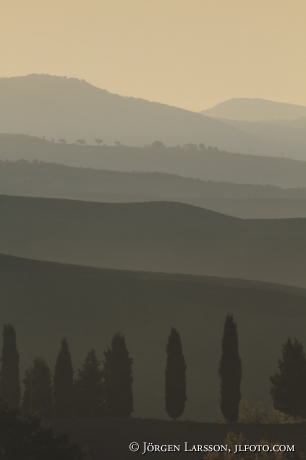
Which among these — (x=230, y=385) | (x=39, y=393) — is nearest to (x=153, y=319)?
(x=39, y=393)

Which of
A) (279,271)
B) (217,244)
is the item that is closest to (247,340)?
(279,271)

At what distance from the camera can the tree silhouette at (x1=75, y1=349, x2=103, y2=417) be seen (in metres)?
44.5

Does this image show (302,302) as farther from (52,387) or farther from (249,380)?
(52,387)

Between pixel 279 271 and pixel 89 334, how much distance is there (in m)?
55.6

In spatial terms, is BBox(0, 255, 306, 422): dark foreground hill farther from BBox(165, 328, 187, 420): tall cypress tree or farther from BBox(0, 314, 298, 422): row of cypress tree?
BBox(165, 328, 187, 420): tall cypress tree

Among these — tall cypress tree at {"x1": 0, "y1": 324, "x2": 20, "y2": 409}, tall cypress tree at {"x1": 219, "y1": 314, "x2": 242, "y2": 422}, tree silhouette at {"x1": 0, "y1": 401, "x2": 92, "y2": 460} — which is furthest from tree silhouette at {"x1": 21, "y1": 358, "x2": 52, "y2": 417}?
tree silhouette at {"x1": 0, "y1": 401, "x2": 92, "y2": 460}

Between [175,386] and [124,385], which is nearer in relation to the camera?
[175,386]

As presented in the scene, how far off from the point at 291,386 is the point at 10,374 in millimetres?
14269

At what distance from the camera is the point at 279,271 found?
A: 114 metres

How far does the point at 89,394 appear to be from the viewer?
147ft

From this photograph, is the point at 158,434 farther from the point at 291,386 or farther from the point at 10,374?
the point at 10,374

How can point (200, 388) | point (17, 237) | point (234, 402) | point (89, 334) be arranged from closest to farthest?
point (234, 402) < point (200, 388) < point (89, 334) < point (17, 237)

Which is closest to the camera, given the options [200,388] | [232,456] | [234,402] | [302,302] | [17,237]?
[232,456]

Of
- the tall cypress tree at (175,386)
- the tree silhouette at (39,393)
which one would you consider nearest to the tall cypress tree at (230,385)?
the tall cypress tree at (175,386)
